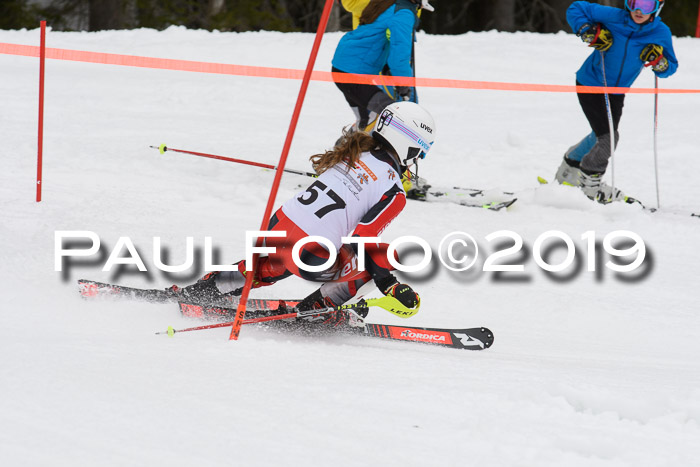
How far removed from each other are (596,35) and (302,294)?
3693mm

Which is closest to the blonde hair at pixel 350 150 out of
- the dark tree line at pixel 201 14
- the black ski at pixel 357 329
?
the black ski at pixel 357 329

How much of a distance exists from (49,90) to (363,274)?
278 inches

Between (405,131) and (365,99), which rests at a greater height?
(365,99)

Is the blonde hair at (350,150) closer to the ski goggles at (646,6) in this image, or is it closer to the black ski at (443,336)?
the black ski at (443,336)

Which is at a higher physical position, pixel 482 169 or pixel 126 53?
pixel 126 53

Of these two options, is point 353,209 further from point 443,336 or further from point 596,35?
point 596,35

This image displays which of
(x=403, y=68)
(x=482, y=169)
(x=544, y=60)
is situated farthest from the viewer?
(x=544, y=60)

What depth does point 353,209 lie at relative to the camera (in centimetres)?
373

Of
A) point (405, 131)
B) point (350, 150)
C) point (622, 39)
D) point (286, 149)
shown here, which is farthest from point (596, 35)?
point (286, 149)

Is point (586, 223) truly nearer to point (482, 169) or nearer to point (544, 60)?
point (482, 169)

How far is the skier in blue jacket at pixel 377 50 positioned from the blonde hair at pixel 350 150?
99.1 inches

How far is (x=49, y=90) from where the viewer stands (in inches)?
374

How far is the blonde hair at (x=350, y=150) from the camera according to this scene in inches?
148

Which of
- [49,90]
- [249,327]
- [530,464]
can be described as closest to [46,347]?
[249,327]
